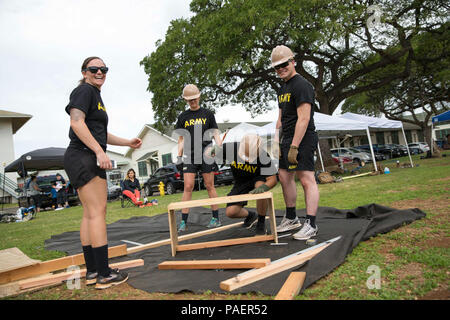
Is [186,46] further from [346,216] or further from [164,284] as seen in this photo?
[164,284]

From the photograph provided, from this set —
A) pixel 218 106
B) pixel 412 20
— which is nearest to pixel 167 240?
pixel 218 106

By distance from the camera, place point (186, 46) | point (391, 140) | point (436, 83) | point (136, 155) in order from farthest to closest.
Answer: point (391, 140), point (136, 155), point (436, 83), point (186, 46)

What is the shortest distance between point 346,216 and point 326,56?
46.9ft

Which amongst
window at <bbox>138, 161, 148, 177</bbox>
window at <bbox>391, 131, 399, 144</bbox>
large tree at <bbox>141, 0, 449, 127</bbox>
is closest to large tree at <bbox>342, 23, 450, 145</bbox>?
large tree at <bbox>141, 0, 449, 127</bbox>

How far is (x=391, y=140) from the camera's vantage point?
1679 inches

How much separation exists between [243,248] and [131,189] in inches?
325

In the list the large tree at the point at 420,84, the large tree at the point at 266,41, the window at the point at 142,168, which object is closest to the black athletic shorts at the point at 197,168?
the large tree at the point at 266,41

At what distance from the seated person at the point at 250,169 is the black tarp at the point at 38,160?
12.8 meters

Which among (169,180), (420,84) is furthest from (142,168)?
(420,84)

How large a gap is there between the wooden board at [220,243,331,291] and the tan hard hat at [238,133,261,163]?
53.5 inches

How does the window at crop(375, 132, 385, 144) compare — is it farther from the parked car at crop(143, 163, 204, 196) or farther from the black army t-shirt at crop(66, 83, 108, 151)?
the black army t-shirt at crop(66, 83, 108, 151)

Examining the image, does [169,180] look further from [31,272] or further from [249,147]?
[31,272]

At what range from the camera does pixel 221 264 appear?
2537 mm

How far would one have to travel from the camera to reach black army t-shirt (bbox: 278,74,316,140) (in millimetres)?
3262
